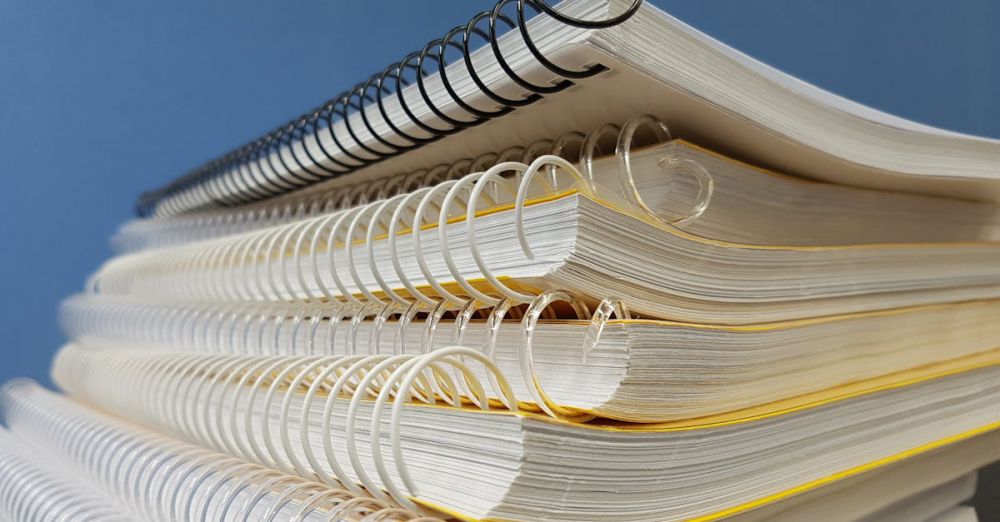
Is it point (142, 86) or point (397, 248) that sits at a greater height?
point (142, 86)

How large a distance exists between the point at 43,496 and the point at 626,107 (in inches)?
22.8

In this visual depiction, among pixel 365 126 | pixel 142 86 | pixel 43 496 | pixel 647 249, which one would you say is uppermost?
pixel 142 86

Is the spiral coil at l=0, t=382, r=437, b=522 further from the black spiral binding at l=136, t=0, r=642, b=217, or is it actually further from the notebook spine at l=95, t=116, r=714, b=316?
the black spiral binding at l=136, t=0, r=642, b=217

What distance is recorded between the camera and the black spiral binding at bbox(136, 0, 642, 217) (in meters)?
0.48

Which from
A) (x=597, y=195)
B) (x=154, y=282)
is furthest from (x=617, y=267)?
(x=154, y=282)

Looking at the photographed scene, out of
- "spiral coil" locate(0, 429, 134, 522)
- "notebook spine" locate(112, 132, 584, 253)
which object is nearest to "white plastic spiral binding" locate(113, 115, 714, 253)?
"notebook spine" locate(112, 132, 584, 253)

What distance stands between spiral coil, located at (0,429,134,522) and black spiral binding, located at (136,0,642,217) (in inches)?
13.7

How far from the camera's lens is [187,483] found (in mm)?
605

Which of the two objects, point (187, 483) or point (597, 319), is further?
point (187, 483)

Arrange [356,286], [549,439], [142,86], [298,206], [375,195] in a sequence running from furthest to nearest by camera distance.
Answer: [142,86] → [298,206] → [375,195] → [356,286] → [549,439]

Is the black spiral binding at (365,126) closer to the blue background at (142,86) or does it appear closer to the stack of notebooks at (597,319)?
the stack of notebooks at (597,319)

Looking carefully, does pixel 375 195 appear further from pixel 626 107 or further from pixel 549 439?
pixel 549 439

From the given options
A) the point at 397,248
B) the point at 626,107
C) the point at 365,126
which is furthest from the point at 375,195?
the point at 626,107

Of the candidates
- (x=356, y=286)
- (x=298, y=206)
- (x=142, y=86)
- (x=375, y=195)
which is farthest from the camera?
(x=142, y=86)
